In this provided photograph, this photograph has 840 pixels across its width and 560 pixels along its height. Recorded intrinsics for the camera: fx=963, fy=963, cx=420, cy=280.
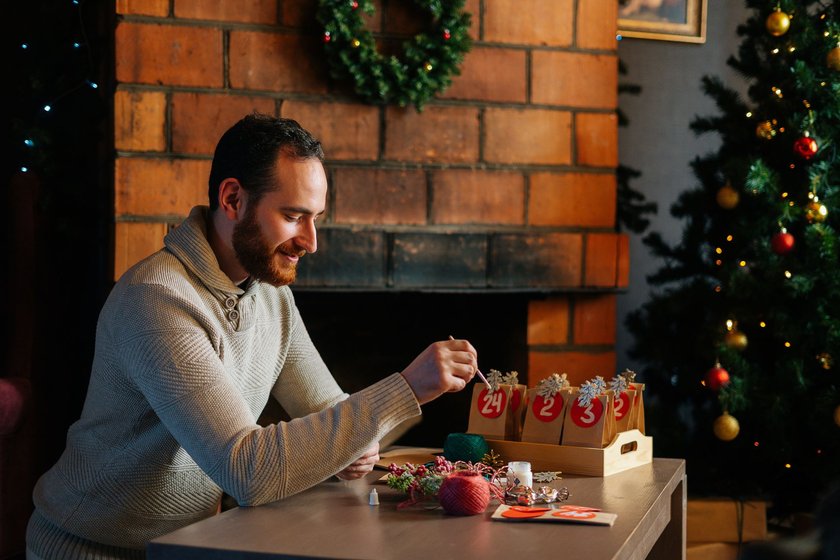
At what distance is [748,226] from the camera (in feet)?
8.82

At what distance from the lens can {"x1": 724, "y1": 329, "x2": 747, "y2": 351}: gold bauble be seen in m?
2.68

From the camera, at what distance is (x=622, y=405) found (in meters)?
1.69

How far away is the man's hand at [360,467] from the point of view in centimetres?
154

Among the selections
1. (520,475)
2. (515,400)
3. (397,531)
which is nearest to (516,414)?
(515,400)

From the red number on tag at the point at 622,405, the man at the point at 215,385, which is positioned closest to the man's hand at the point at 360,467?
the man at the point at 215,385

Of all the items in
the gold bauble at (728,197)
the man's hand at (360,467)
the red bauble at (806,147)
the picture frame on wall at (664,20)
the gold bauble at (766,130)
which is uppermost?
the picture frame on wall at (664,20)

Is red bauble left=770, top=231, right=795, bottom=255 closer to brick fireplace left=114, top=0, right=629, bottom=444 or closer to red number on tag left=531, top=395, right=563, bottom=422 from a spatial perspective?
brick fireplace left=114, top=0, right=629, bottom=444

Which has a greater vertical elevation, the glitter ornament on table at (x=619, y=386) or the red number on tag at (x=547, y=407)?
the glitter ornament on table at (x=619, y=386)

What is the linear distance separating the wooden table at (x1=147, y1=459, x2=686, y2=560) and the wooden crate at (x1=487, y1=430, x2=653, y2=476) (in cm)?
6

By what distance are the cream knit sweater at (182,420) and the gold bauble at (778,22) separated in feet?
5.53

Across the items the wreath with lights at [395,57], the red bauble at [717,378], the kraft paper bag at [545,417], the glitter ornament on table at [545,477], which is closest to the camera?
the glitter ornament on table at [545,477]

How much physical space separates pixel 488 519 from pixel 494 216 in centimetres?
144

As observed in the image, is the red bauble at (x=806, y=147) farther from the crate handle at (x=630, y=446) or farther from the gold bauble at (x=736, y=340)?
the crate handle at (x=630, y=446)

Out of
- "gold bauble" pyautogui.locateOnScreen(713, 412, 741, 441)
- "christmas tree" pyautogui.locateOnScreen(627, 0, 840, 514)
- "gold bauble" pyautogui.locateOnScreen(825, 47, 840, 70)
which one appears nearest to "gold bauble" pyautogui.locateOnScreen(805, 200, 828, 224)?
"christmas tree" pyautogui.locateOnScreen(627, 0, 840, 514)
